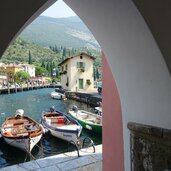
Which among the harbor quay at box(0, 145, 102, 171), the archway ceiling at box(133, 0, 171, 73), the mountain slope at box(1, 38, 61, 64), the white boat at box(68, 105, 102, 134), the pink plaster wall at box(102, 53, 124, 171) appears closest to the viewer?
the archway ceiling at box(133, 0, 171, 73)

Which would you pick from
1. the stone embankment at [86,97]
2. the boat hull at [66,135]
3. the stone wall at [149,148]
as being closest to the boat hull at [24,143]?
the boat hull at [66,135]

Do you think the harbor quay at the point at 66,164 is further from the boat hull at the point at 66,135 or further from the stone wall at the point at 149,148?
the boat hull at the point at 66,135

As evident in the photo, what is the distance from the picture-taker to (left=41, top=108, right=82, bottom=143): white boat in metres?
12.1

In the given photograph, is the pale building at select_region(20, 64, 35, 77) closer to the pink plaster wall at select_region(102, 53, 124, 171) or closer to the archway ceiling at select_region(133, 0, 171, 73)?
the pink plaster wall at select_region(102, 53, 124, 171)

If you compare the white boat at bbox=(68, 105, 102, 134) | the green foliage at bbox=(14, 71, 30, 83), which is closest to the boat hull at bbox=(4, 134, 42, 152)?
the white boat at bbox=(68, 105, 102, 134)

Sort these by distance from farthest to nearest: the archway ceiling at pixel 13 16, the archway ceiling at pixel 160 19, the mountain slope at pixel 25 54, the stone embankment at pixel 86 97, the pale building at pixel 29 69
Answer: the mountain slope at pixel 25 54 → the pale building at pixel 29 69 → the stone embankment at pixel 86 97 → the archway ceiling at pixel 160 19 → the archway ceiling at pixel 13 16

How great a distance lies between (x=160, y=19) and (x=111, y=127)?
1.86m

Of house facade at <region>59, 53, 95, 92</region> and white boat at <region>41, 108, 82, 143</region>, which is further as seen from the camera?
house facade at <region>59, 53, 95, 92</region>

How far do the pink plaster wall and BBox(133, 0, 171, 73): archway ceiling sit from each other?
128cm

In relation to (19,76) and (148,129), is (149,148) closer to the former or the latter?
(148,129)

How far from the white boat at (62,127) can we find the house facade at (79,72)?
17.6m

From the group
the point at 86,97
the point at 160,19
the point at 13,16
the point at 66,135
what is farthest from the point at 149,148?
the point at 86,97

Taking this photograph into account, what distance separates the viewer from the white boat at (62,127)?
1214 cm

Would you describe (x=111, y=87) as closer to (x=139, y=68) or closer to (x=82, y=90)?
(x=139, y=68)
